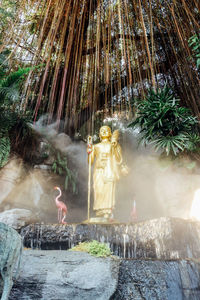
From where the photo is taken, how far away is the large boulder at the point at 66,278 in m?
3.25

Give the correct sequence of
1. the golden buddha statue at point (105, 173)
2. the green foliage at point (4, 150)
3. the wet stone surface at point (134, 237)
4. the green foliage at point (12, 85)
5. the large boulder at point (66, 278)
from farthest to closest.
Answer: the green foliage at point (4, 150), the golden buddha statue at point (105, 173), the green foliage at point (12, 85), the wet stone surface at point (134, 237), the large boulder at point (66, 278)

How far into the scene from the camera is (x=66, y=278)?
11.1 ft

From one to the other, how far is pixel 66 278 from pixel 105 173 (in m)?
3.84

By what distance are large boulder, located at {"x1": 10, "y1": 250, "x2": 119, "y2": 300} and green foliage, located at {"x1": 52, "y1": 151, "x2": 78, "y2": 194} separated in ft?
18.8

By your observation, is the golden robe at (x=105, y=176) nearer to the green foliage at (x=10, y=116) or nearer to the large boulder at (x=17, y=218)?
the large boulder at (x=17, y=218)

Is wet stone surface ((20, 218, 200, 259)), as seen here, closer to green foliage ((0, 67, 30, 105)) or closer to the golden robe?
the golden robe

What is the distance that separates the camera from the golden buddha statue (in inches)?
265

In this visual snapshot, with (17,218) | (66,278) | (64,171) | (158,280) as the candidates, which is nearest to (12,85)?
(17,218)

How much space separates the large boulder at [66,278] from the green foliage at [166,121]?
4501 mm

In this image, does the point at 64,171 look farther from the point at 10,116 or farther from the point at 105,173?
the point at 105,173

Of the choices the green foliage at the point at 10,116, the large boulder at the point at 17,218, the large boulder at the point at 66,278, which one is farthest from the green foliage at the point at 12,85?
the large boulder at the point at 66,278

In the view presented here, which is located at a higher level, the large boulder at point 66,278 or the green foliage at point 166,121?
the green foliage at point 166,121

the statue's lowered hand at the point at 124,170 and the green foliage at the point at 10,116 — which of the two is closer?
the green foliage at the point at 10,116

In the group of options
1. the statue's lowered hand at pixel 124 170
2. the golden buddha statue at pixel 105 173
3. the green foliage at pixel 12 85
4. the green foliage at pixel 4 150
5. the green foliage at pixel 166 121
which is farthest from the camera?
the green foliage at pixel 4 150
